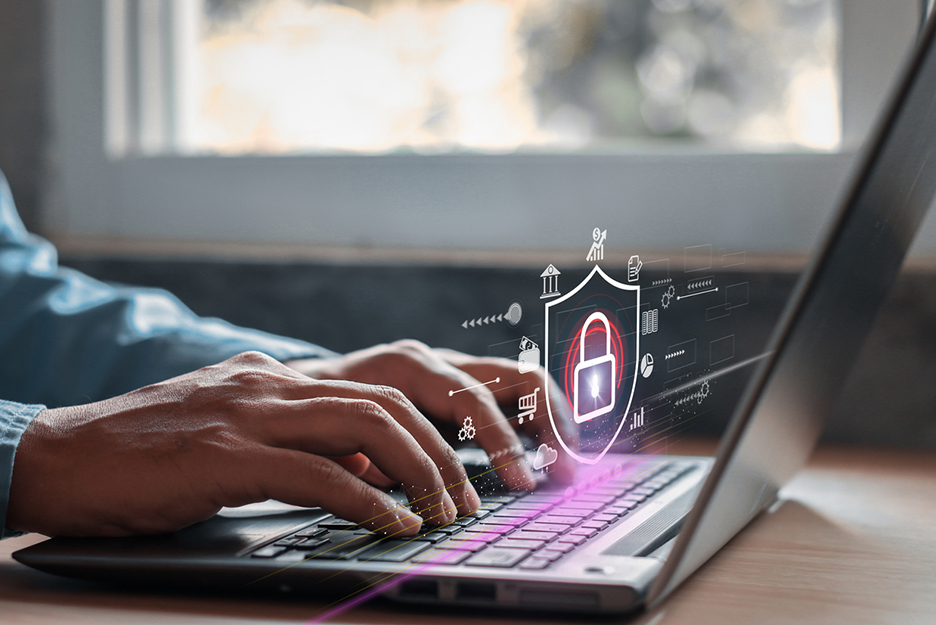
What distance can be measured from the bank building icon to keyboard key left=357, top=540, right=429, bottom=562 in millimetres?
151

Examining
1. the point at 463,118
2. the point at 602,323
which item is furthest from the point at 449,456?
the point at 463,118

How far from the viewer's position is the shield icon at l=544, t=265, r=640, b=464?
0.46 metres

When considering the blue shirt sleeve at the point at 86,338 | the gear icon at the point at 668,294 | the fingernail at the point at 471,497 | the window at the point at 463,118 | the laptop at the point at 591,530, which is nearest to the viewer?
the laptop at the point at 591,530

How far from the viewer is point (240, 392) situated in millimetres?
441

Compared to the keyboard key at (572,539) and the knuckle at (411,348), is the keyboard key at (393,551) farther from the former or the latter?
the knuckle at (411,348)

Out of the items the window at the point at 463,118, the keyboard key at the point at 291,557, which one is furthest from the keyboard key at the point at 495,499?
the window at the point at 463,118

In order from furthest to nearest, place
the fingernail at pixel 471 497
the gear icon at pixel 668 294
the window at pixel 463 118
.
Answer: the window at pixel 463 118 < the gear icon at pixel 668 294 < the fingernail at pixel 471 497

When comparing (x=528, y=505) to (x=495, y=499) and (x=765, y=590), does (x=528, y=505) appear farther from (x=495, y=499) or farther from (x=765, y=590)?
(x=765, y=590)

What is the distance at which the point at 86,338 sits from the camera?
773mm

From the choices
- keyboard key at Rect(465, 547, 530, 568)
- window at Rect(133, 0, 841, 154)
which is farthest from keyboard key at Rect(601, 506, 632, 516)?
window at Rect(133, 0, 841, 154)

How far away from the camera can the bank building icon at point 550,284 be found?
0.47 m

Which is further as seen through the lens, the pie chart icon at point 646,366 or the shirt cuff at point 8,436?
the pie chart icon at point 646,366

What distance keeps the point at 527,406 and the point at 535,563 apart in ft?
0.33

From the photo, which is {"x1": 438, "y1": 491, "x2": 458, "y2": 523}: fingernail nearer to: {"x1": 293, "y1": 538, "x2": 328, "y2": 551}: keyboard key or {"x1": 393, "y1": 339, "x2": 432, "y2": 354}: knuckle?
{"x1": 293, "y1": 538, "x2": 328, "y2": 551}: keyboard key
